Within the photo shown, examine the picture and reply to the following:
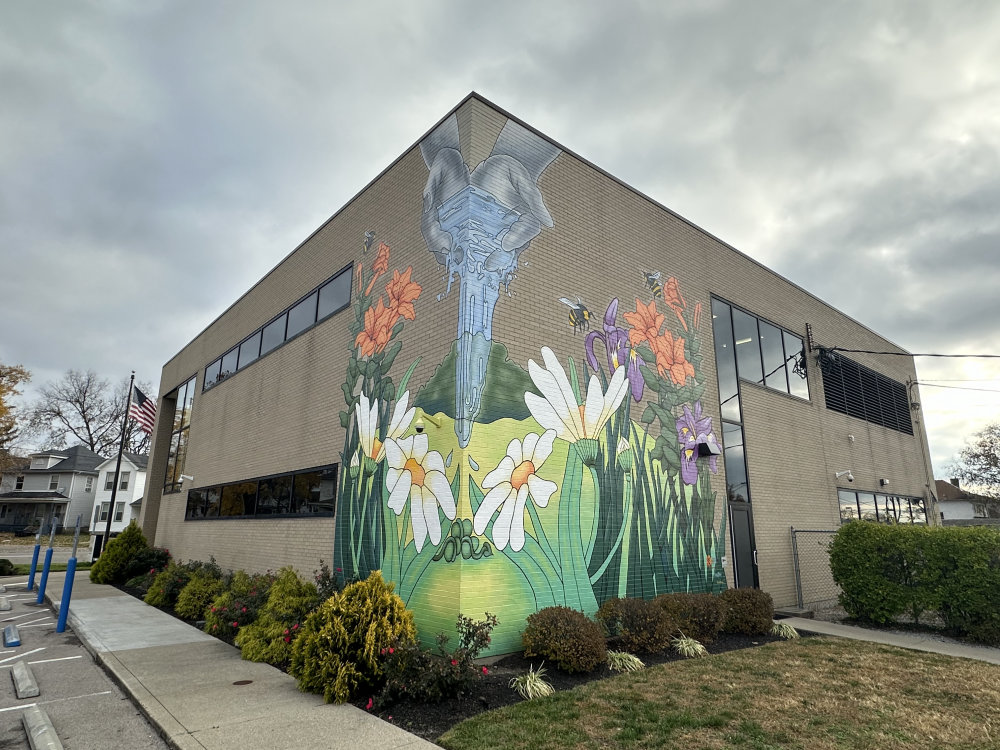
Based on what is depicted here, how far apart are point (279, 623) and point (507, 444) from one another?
439cm

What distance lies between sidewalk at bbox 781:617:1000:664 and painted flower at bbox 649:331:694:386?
5052 mm

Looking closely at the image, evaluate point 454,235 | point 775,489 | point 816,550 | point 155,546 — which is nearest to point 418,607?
point 454,235

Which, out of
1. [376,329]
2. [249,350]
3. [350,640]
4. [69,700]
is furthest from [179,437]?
[350,640]

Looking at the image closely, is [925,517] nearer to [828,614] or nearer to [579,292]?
[828,614]

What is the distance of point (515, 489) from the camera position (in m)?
8.02

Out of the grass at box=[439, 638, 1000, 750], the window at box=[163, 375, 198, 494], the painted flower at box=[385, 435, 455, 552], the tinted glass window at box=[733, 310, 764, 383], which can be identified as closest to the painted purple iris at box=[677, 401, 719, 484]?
the tinted glass window at box=[733, 310, 764, 383]

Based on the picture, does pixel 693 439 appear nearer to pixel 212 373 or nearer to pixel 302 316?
pixel 302 316

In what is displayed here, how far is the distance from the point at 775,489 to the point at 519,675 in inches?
353

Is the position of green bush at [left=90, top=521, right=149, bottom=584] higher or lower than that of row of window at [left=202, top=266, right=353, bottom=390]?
lower

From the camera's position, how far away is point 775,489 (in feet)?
43.0

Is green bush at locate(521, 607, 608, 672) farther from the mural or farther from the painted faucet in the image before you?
the painted faucet

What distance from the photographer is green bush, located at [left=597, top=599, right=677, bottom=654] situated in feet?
26.1

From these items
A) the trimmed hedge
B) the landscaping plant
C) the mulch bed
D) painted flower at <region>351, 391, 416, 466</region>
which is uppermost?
painted flower at <region>351, 391, 416, 466</region>

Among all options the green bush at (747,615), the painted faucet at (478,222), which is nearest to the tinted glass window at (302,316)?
the painted faucet at (478,222)
